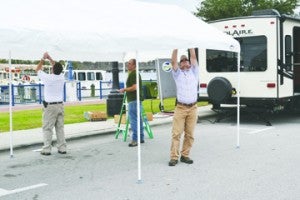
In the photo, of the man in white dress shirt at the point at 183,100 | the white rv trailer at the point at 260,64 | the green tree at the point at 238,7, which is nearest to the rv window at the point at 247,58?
the white rv trailer at the point at 260,64

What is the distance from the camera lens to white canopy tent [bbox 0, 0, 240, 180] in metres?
6.46

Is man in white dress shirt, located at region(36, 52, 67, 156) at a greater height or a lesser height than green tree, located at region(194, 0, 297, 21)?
lesser

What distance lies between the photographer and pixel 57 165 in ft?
26.8

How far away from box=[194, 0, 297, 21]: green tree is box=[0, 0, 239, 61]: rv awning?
20.2 m

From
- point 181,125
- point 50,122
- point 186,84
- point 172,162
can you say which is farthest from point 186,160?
point 50,122

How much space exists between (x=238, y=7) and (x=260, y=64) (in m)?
16.7

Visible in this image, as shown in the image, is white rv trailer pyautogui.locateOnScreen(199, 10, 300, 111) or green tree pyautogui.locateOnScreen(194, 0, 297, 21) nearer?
white rv trailer pyautogui.locateOnScreen(199, 10, 300, 111)

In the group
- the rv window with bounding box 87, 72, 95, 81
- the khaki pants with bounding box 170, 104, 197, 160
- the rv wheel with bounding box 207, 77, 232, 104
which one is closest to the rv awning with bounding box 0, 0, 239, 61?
the khaki pants with bounding box 170, 104, 197, 160

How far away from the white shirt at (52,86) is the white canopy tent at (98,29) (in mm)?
1365

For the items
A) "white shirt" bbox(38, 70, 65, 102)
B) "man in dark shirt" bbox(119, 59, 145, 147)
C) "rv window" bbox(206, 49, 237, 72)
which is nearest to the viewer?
"white shirt" bbox(38, 70, 65, 102)

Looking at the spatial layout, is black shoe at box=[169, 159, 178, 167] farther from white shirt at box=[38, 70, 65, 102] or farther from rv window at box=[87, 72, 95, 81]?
rv window at box=[87, 72, 95, 81]

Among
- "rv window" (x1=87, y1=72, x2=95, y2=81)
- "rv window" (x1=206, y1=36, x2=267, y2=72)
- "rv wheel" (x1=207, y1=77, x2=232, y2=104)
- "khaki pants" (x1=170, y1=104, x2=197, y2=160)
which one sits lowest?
"khaki pants" (x1=170, y1=104, x2=197, y2=160)

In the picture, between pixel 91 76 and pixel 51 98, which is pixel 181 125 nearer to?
pixel 51 98

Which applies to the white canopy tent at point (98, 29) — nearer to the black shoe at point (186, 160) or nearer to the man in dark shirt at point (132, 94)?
the man in dark shirt at point (132, 94)
